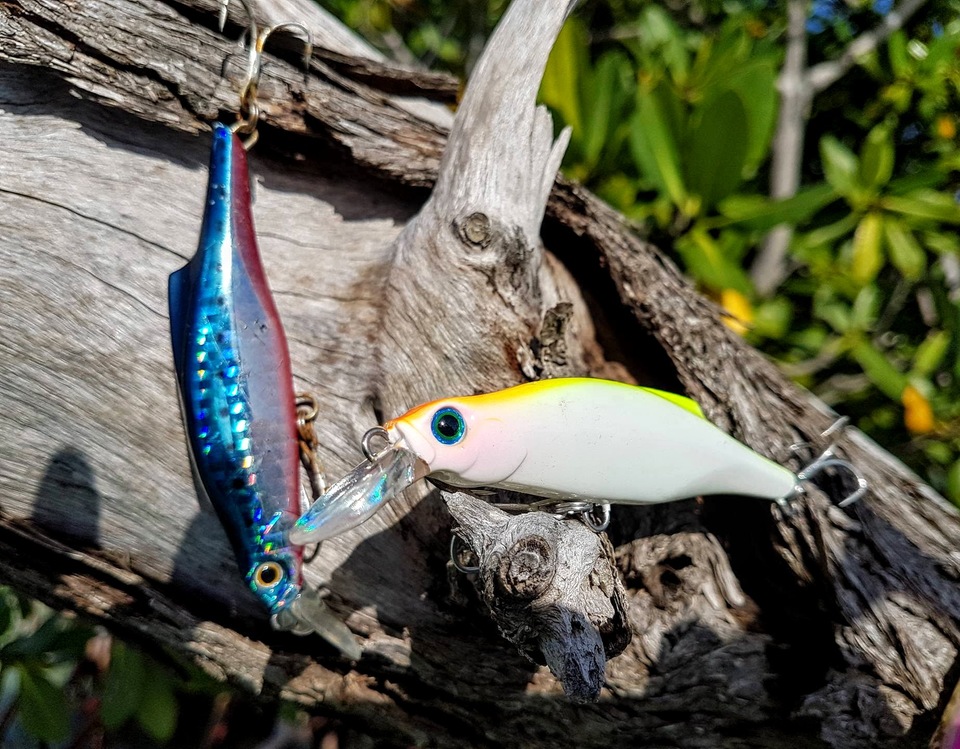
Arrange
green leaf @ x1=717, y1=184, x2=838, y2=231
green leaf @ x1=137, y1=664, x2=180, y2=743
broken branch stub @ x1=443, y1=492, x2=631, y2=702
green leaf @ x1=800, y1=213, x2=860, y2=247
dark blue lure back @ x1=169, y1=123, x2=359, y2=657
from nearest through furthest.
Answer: broken branch stub @ x1=443, y1=492, x2=631, y2=702, dark blue lure back @ x1=169, y1=123, x2=359, y2=657, green leaf @ x1=717, y1=184, x2=838, y2=231, green leaf @ x1=137, y1=664, x2=180, y2=743, green leaf @ x1=800, y1=213, x2=860, y2=247

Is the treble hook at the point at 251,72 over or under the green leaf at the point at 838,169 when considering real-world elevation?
over

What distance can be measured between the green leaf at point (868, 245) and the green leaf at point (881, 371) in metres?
0.15

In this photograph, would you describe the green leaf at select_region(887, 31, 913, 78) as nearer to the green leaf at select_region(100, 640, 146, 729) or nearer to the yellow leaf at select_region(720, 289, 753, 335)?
the yellow leaf at select_region(720, 289, 753, 335)

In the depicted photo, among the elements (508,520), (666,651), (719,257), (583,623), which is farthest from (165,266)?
(719,257)

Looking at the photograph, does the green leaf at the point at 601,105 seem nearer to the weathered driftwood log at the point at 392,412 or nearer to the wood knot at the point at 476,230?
the weathered driftwood log at the point at 392,412

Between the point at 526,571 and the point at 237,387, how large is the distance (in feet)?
1.35

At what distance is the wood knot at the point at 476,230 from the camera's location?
0.91 metres

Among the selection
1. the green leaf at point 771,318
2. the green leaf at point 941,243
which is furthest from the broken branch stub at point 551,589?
the green leaf at point 941,243

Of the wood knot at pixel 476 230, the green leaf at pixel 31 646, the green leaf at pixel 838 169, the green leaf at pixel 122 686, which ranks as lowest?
the green leaf at pixel 122 686

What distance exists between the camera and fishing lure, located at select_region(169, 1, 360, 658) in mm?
868

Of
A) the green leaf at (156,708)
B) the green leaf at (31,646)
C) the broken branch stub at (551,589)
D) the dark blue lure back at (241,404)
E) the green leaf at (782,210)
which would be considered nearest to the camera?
the broken branch stub at (551,589)

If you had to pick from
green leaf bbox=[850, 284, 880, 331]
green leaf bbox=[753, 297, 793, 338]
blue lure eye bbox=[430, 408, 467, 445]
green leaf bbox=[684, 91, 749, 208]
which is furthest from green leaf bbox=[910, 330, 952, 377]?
blue lure eye bbox=[430, 408, 467, 445]

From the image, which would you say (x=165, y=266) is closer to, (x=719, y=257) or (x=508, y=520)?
(x=508, y=520)

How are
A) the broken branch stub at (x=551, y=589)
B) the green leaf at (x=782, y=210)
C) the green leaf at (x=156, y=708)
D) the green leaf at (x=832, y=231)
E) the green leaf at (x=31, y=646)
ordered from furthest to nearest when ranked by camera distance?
the green leaf at (x=832, y=231), the green leaf at (x=156, y=708), the green leaf at (x=782, y=210), the green leaf at (x=31, y=646), the broken branch stub at (x=551, y=589)
